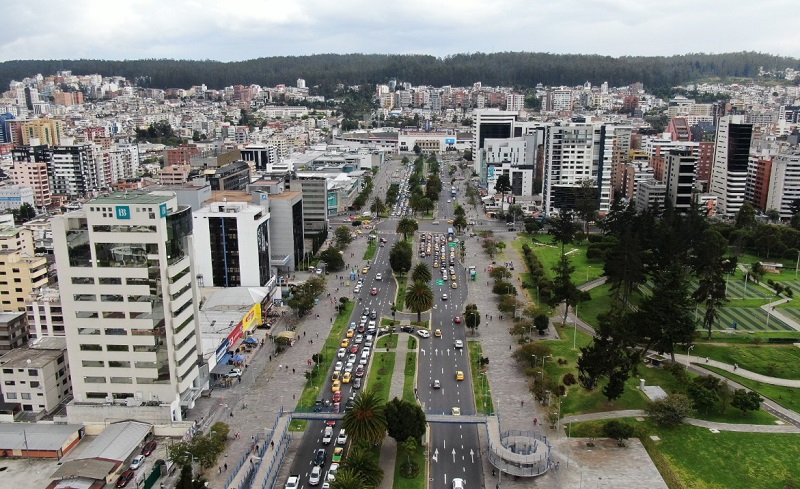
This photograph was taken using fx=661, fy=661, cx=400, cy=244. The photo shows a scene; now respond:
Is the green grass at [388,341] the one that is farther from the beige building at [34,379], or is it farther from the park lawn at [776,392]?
the park lawn at [776,392]

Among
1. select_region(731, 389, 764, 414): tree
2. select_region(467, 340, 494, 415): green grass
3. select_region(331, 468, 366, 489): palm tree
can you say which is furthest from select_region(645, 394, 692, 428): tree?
select_region(331, 468, 366, 489): palm tree

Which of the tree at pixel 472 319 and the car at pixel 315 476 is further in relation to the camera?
the tree at pixel 472 319

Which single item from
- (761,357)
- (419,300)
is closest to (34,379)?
(419,300)

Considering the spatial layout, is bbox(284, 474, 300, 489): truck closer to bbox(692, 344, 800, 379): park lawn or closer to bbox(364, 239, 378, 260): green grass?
bbox(692, 344, 800, 379): park lawn

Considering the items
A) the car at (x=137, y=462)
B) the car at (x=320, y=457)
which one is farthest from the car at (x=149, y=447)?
the car at (x=320, y=457)

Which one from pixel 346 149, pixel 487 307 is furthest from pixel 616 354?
pixel 346 149

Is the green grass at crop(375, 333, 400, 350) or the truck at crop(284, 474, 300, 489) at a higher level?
the truck at crop(284, 474, 300, 489)

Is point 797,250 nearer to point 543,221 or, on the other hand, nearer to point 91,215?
point 543,221
